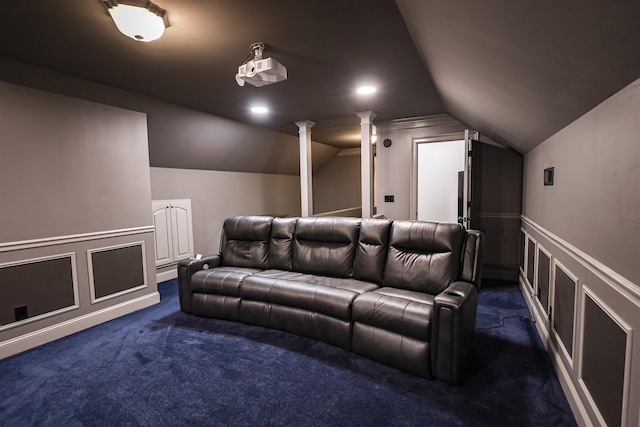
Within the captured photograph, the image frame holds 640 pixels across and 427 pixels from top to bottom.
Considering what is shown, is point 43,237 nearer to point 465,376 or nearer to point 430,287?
point 430,287

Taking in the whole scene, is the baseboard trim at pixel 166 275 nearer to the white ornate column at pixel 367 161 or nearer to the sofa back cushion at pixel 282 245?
the sofa back cushion at pixel 282 245

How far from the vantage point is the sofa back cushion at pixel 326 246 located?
289 cm

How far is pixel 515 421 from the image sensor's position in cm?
164

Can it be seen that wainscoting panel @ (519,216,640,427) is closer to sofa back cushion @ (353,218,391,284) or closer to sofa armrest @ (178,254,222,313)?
sofa back cushion @ (353,218,391,284)

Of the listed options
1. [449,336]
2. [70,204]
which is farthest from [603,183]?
[70,204]

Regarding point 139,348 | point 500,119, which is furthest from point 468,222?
point 139,348

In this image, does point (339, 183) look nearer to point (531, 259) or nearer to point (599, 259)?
point (531, 259)

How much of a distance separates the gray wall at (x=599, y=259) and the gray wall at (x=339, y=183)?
546cm

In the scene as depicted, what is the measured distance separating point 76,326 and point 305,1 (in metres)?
3.27

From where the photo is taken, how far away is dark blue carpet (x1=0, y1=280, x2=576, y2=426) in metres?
1.71

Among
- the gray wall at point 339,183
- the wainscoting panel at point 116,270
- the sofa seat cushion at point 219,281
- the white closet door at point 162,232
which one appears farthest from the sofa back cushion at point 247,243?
the gray wall at point 339,183

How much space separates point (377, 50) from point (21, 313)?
11.3 feet

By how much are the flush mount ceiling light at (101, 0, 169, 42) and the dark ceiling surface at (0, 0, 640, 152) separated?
65 mm

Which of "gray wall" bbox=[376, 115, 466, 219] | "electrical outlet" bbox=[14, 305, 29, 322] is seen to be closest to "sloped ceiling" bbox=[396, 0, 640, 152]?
"gray wall" bbox=[376, 115, 466, 219]
